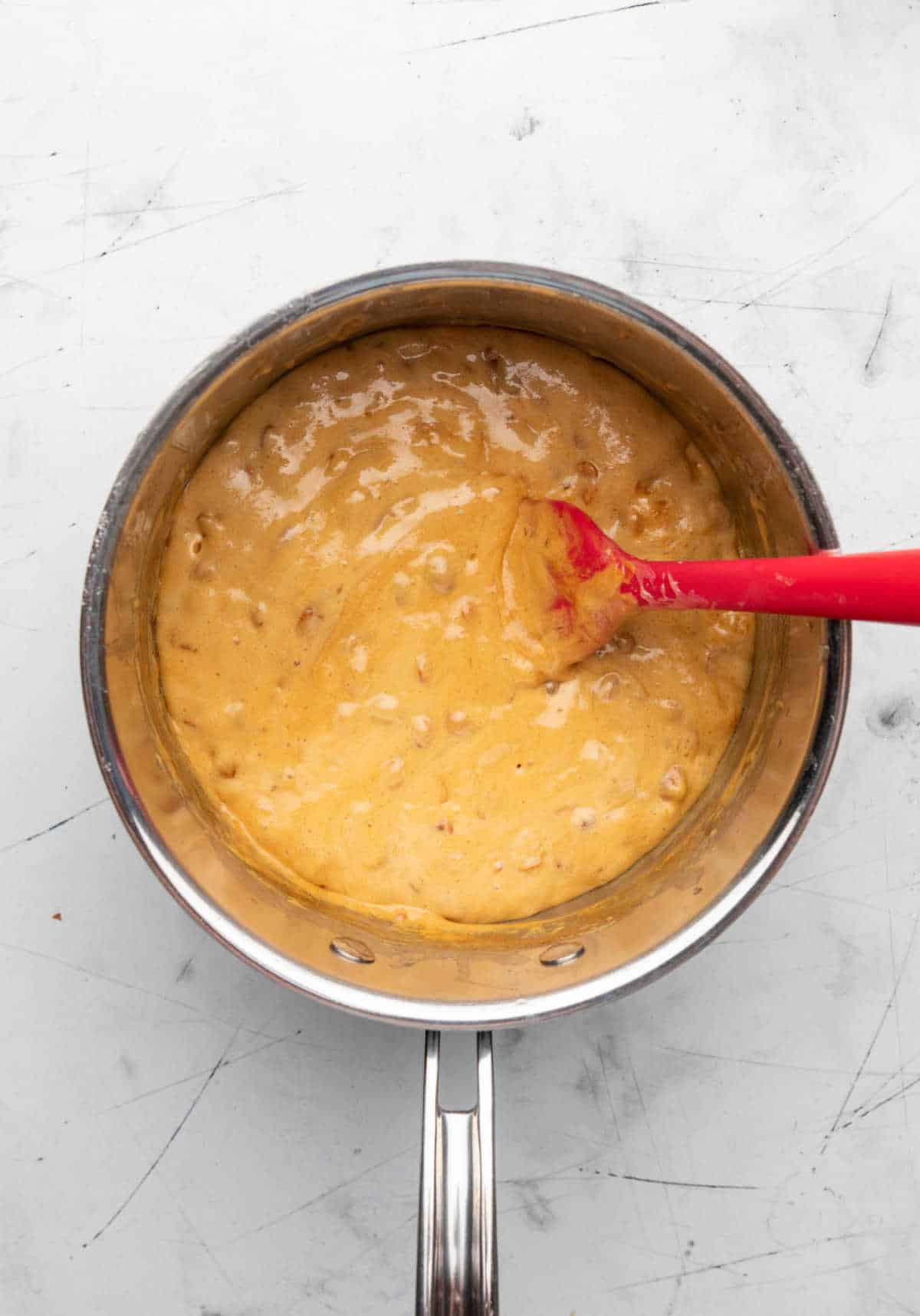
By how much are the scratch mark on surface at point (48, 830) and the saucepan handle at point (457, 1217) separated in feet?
1.26

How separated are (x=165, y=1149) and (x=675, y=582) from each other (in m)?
0.64

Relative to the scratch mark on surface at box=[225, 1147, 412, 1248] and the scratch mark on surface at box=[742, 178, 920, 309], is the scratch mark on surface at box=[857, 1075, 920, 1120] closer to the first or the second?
the scratch mark on surface at box=[225, 1147, 412, 1248]

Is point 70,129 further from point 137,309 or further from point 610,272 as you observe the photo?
point 610,272

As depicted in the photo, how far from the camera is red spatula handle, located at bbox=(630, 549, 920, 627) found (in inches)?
22.8

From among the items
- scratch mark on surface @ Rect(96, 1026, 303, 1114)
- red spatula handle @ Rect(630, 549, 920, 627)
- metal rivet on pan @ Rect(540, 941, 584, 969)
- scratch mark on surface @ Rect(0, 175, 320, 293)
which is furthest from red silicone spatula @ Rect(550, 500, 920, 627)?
scratch mark on surface @ Rect(96, 1026, 303, 1114)

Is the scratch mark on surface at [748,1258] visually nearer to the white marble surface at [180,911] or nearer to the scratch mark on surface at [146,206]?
the white marble surface at [180,911]

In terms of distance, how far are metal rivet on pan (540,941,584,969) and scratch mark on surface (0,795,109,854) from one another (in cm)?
38

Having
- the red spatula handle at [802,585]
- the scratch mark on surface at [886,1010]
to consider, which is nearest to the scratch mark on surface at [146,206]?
the red spatula handle at [802,585]

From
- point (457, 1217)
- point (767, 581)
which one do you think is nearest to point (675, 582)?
point (767, 581)

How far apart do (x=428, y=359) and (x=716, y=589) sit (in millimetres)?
288

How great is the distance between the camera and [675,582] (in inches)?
29.0

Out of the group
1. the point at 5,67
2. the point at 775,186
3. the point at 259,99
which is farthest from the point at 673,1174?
the point at 5,67

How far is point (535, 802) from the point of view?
0.83 meters

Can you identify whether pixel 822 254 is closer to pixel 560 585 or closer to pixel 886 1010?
pixel 560 585
